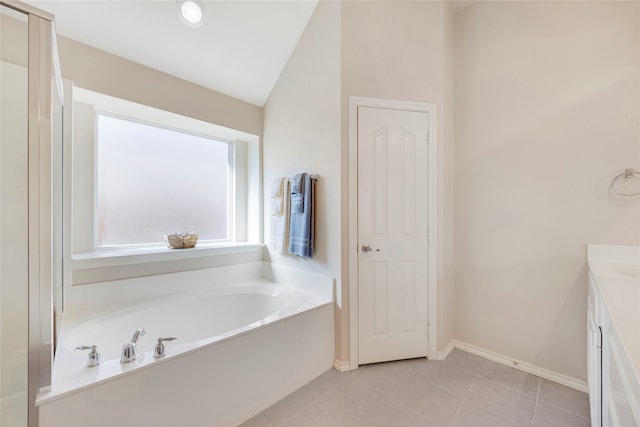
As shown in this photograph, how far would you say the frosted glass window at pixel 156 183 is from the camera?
7.19ft

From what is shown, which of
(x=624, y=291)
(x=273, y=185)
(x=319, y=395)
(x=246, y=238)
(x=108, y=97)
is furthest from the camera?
(x=246, y=238)

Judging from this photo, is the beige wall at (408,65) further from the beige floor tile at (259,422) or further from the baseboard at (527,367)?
the beige floor tile at (259,422)

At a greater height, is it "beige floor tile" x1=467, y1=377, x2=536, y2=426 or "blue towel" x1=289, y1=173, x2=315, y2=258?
"blue towel" x1=289, y1=173, x2=315, y2=258

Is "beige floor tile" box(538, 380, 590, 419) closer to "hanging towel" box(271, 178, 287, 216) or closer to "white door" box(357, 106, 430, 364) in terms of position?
"white door" box(357, 106, 430, 364)

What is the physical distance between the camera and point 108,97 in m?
1.93

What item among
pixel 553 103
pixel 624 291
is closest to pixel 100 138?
pixel 624 291

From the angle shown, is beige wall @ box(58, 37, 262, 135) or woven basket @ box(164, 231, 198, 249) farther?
woven basket @ box(164, 231, 198, 249)

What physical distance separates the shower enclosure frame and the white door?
1726mm

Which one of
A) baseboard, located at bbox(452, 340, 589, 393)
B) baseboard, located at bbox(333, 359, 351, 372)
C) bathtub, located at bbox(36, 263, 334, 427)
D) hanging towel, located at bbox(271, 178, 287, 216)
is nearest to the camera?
bathtub, located at bbox(36, 263, 334, 427)

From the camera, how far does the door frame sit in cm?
206

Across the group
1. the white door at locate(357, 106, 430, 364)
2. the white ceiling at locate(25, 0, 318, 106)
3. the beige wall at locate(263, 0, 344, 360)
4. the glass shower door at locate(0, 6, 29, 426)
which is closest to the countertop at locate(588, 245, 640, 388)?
the white door at locate(357, 106, 430, 364)

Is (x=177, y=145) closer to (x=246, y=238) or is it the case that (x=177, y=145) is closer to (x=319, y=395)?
(x=246, y=238)

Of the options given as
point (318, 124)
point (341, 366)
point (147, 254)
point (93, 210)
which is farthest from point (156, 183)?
point (341, 366)

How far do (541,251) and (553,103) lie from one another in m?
1.08
